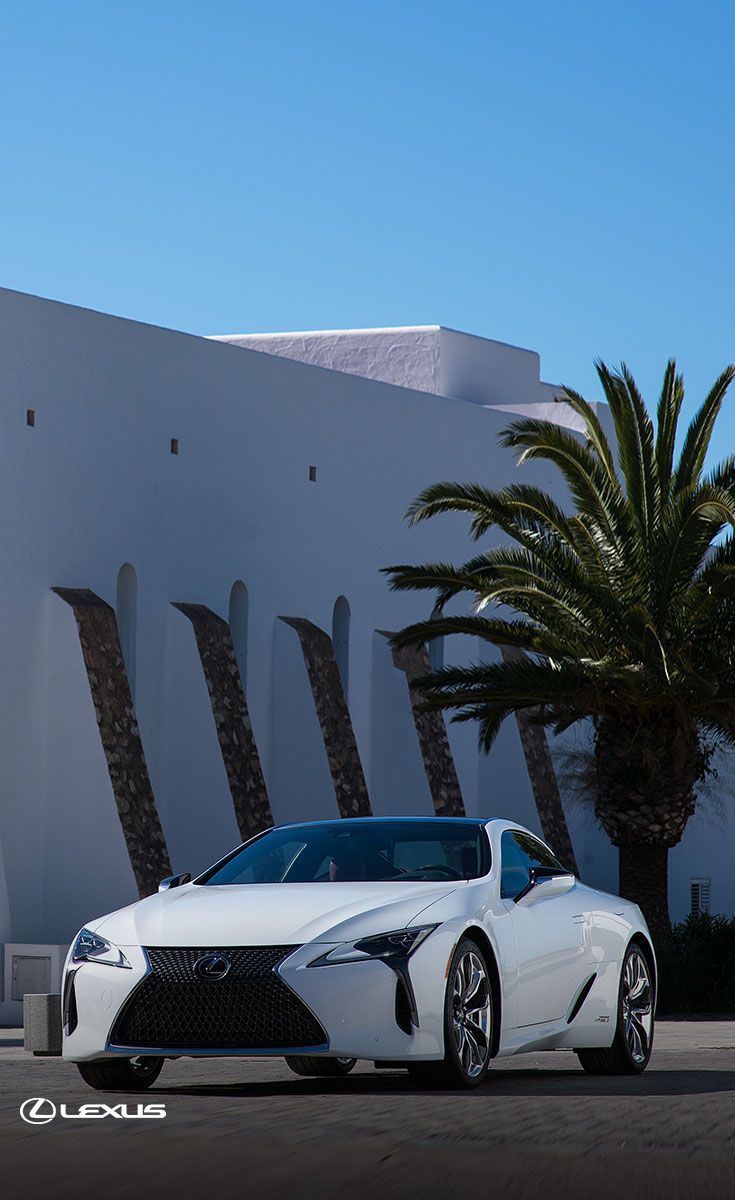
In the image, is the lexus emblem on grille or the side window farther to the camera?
the side window

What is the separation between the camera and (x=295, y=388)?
2909 centimetres

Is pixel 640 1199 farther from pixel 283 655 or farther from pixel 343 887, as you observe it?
pixel 283 655

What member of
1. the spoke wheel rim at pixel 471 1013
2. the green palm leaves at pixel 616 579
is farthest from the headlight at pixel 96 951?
the green palm leaves at pixel 616 579

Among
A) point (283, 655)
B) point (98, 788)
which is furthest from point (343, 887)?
point (283, 655)

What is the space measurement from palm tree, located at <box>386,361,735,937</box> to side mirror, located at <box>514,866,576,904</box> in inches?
448

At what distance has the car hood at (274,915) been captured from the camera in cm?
937

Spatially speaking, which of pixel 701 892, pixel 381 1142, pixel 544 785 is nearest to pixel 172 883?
pixel 381 1142

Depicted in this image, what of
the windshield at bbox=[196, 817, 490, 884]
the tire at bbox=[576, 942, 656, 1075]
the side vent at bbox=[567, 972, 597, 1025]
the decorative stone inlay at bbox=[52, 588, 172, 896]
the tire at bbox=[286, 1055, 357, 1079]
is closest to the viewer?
the windshield at bbox=[196, 817, 490, 884]

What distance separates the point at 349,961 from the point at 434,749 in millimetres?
21037

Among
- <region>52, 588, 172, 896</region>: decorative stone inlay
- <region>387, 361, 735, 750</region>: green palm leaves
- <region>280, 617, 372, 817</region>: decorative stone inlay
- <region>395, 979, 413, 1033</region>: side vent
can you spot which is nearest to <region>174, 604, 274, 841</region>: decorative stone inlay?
<region>280, 617, 372, 817</region>: decorative stone inlay

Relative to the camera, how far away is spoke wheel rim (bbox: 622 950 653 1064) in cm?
1150

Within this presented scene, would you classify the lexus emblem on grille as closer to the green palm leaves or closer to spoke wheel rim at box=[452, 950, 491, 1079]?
spoke wheel rim at box=[452, 950, 491, 1079]

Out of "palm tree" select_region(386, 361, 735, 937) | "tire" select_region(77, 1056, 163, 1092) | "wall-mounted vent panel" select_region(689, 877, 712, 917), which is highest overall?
"palm tree" select_region(386, 361, 735, 937)

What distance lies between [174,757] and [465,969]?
17224 mm
